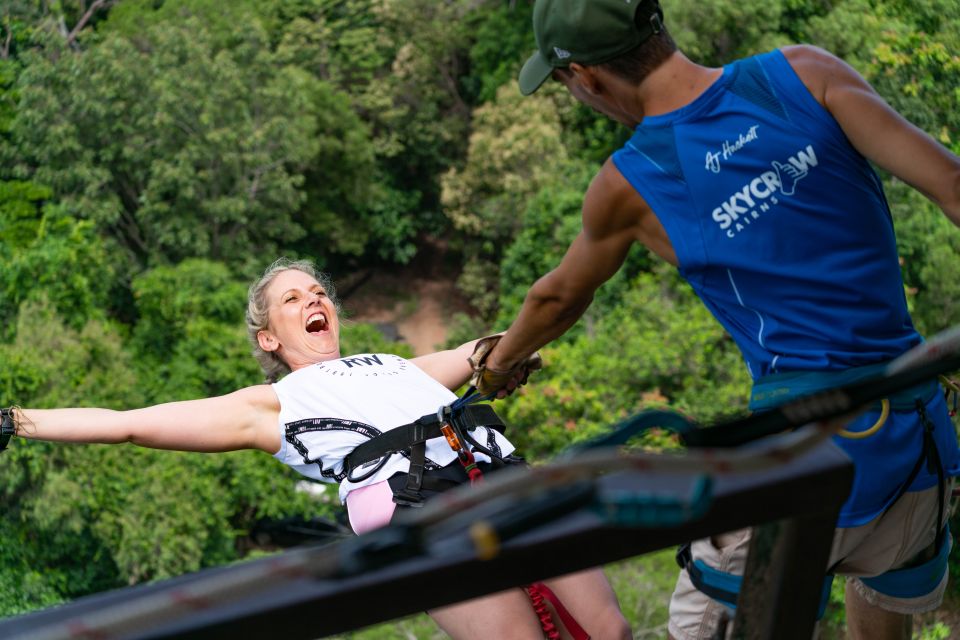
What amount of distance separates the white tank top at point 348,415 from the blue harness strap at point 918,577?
1188mm

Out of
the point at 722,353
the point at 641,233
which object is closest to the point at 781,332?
the point at 641,233

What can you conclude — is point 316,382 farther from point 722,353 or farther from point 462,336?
point 462,336

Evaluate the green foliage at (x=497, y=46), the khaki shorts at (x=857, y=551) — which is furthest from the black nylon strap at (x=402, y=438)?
the green foliage at (x=497, y=46)

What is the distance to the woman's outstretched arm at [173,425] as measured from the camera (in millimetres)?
3107

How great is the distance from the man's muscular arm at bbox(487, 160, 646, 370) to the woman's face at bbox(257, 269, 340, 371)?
1.01 m

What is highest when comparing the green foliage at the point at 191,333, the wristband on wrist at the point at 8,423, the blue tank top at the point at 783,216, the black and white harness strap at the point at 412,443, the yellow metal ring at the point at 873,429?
the blue tank top at the point at 783,216

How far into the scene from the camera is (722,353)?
1708 centimetres

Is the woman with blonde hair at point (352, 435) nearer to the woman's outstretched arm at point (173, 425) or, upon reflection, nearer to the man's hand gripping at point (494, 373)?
the woman's outstretched arm at point (173, 425)

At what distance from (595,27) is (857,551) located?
1222mm

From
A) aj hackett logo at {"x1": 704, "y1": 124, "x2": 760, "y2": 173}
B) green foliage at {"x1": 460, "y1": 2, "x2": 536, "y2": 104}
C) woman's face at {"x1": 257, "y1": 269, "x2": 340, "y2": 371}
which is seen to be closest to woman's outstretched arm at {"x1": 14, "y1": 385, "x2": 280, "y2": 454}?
woman's face at {"x1": 257, "y1": 269, "x2": 340, "y2": 371}

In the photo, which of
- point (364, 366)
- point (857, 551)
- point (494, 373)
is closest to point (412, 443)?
point (494, 373)

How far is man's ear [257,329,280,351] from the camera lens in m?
3.87

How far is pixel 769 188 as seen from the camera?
7.08 ft

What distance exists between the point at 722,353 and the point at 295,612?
1654cm
